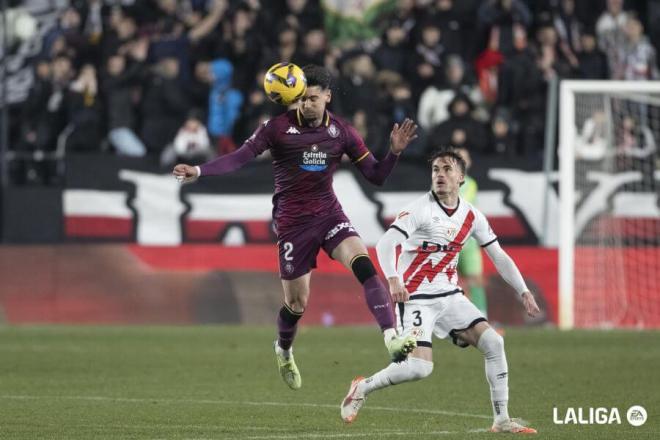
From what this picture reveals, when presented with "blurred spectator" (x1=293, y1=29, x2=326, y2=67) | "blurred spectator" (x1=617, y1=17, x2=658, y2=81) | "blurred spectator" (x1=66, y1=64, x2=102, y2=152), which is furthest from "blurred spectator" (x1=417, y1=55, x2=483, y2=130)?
"blurred spectator" (x1=66, y1=64, x2=102, y2=152)

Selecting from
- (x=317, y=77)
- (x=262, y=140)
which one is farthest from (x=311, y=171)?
(x=317, y=77)

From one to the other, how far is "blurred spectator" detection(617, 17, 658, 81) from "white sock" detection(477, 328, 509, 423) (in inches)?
508

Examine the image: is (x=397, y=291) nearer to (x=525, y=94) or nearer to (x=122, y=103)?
(x=122, y=103)

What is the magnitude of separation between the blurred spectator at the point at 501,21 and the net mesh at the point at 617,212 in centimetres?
188

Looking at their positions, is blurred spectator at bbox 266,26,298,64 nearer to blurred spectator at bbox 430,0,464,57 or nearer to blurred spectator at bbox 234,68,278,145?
blurred spectator at bbox 234,68,278,145

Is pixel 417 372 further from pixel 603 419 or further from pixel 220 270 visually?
pixel 220 270

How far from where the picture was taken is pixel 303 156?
1181 cm

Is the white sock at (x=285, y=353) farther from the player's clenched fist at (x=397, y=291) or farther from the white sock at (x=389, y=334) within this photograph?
the player's clenched fist at (x=397, y=291)

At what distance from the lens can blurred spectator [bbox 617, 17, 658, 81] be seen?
22.5 metres

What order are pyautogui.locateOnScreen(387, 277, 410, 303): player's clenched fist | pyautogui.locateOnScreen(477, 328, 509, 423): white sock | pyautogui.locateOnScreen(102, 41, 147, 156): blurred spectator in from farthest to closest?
pyautogui.locateOnScreen(102, 41, 147, 156): blurred spectator, pyautogui.locateOnScreen(477, 328, 509, 423): white sock, pyautogui.locateOnScreen(387, 277, 410, 303): player's clenched fist

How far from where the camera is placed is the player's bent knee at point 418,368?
34.5ft

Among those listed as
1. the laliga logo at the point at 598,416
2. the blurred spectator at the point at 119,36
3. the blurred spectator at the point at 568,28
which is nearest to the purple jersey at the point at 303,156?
the laliga logo at the point at 598,416

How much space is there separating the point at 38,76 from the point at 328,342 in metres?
6.79

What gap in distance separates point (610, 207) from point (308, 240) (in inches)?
401
